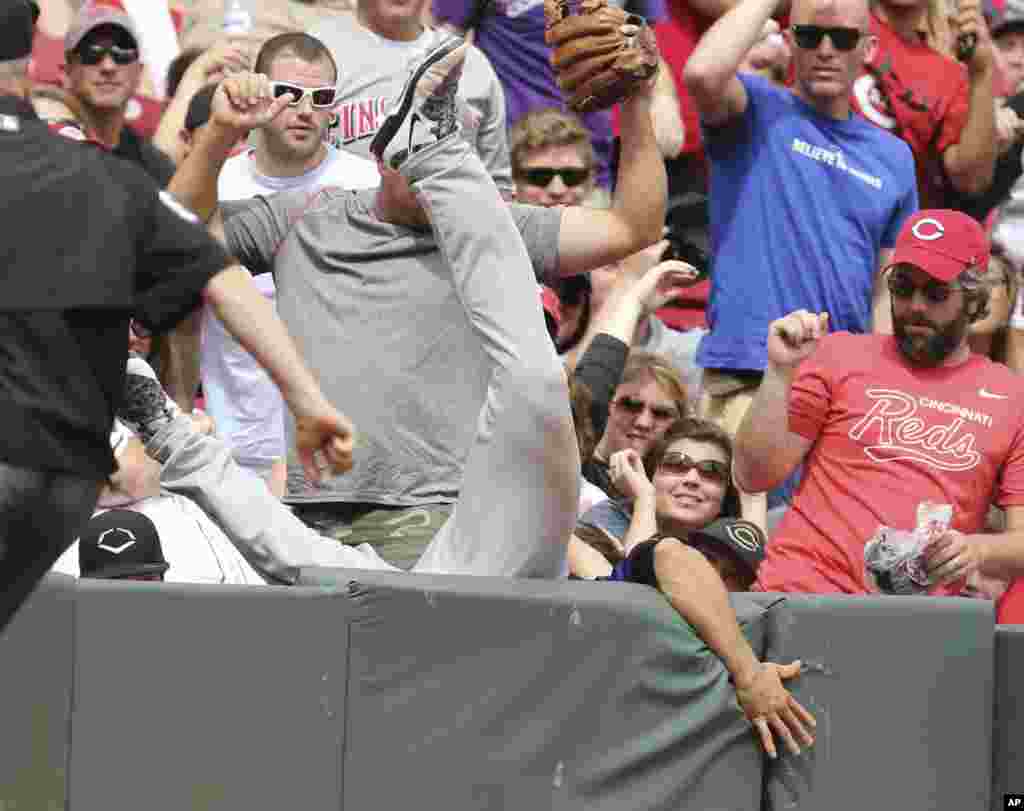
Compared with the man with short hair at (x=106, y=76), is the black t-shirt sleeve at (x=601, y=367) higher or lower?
lower

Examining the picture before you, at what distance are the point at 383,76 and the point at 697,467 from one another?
1945 mm

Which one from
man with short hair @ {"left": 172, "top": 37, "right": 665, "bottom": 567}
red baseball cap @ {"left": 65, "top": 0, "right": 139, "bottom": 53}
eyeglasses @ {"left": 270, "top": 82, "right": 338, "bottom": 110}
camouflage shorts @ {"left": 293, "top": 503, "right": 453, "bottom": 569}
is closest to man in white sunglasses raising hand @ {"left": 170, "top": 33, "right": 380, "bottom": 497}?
eyeglasses @ {"left": 270, "top": 82, "right": 338, "bottom": 110}

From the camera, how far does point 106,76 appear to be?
298 inches

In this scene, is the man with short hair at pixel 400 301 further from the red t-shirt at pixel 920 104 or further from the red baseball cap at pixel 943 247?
the red t-shirt at pixel 920 104

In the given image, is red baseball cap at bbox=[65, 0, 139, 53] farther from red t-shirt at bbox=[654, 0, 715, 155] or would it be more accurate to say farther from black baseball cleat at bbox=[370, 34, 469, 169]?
red t-shirt at bbox=[654, 0, 715, 155]

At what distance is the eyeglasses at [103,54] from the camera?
759 centimetres

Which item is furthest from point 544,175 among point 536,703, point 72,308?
point 72,308

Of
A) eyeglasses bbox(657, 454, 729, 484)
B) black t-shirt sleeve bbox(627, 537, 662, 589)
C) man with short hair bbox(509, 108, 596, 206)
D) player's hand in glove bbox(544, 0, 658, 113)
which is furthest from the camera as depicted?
man with short hair bbox(509, 108, 596, 206)

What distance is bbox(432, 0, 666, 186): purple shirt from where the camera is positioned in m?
9.08

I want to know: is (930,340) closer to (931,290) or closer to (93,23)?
(931,290)

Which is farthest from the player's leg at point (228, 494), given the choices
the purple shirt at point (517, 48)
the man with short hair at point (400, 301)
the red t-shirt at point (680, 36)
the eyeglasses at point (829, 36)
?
the red t-shirt at point (680, 36)

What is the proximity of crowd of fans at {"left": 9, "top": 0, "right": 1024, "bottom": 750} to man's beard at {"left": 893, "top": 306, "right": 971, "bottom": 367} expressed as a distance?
12 millimetres

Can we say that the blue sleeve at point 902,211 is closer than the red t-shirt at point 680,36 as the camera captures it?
Yes

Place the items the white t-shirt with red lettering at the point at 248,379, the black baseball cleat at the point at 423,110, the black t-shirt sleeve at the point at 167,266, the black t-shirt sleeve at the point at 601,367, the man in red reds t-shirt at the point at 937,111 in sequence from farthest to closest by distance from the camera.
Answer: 1. the man in red reds t-shirt at the point at 937,111
2. the white t-shirt with red lettering at the point at 248,379
3. the black t-shirt sleeve at the point at 601,367
4. the black baseball cleat at the point at 423,110
5. the black t-shirt sleeve at the point at 167,266
